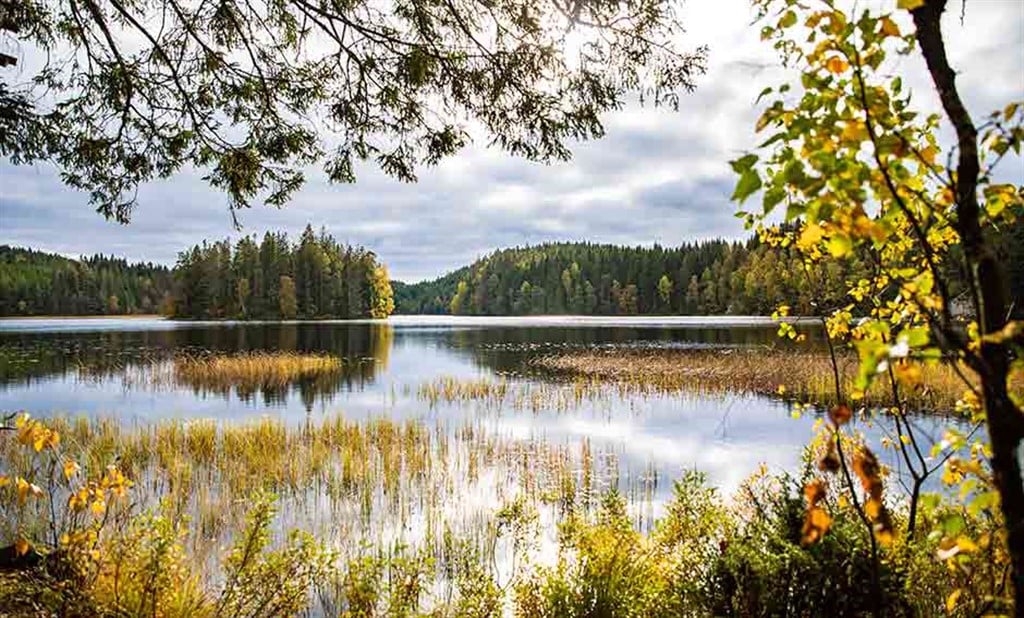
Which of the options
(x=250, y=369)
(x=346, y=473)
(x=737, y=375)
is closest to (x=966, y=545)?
(x=346, y=473)

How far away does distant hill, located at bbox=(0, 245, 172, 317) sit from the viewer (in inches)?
5133

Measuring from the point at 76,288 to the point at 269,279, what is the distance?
5991cm

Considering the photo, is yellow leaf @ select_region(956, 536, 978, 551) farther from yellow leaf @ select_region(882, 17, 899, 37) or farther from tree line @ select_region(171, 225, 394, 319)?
tree line @ select_region(171, 225, 394, 319)

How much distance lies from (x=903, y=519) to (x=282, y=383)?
25364 mm

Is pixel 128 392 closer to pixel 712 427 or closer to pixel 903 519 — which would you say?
pixel 712 427

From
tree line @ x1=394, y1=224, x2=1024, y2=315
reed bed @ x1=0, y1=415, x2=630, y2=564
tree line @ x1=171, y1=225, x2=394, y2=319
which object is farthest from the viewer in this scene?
tree line @ x1=394, y1=224, x2=1024, y2=315

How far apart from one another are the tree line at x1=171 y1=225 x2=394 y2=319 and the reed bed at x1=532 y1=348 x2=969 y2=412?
8163cm

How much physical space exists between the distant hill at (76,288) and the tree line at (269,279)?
21.3m

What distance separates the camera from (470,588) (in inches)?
192

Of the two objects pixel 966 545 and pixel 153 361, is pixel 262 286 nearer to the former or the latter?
pixel 153 361

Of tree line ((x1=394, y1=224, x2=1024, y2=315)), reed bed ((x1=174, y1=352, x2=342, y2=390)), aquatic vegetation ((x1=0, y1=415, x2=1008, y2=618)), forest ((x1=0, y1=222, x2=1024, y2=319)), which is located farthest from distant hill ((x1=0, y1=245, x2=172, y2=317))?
aquatic vegetation ((x1=0, y1=415, x2=1008, y2=618))

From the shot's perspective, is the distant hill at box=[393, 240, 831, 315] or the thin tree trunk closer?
the thin tree trunk

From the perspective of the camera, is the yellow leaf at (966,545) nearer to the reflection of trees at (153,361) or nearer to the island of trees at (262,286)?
the reflection of trees at (153,361)

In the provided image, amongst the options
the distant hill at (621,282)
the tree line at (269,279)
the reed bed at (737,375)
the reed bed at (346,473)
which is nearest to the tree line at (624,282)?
the distant hill at (621,282)
